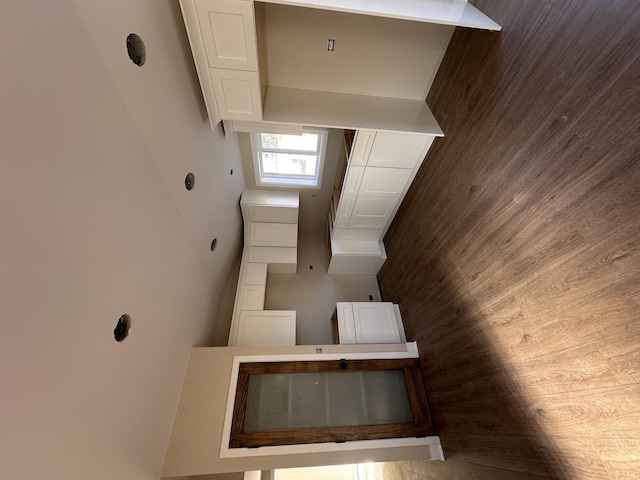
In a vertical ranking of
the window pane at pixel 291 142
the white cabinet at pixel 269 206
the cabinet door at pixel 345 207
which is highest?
the window pane at pixel 291 142

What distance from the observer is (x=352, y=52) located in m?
2.50

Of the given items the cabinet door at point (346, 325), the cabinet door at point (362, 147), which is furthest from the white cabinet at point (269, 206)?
the cabinet door at point (346, 325)

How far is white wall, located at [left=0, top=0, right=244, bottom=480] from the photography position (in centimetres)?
94

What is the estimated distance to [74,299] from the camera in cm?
121

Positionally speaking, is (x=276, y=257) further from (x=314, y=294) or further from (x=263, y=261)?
(x=314, y=294)

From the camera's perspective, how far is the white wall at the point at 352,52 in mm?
2314

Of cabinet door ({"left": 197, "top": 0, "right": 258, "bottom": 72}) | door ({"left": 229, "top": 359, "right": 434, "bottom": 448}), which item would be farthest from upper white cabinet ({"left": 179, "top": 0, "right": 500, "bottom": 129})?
door ({"left": 229, "top": 359, "right": 434, "bottom": 448})

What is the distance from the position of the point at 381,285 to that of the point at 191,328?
2.76 metres

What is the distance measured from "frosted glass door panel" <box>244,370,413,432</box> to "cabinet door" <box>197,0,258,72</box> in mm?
2941

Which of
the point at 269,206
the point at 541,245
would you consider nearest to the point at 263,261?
the point at 269,206

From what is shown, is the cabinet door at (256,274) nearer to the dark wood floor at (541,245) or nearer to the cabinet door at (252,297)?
the cabinet door at (252,297)

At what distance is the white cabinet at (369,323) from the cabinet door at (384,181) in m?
1.48

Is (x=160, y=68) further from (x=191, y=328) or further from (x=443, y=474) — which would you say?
(x=443, y=474)

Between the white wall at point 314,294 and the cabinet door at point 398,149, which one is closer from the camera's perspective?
Answer: the cabinet door at point 398,149
